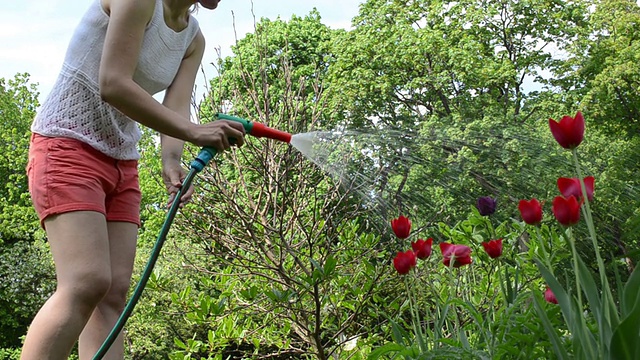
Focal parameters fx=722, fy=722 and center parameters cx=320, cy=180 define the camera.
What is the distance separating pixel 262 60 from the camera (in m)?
4.29

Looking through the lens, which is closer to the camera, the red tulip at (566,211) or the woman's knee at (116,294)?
the red tulip at (566,211)

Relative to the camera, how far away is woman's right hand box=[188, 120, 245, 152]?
1.78m

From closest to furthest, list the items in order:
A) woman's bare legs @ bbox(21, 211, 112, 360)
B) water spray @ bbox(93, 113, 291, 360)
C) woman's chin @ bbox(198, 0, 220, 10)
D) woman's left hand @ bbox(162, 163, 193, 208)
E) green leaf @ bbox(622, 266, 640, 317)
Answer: green leaf @ bbox(622, 266, 640, 317) → woman's bare legs @ bbox(21, 211, 112, 360) → water spray @ bbox(93, 113, 291, 360) → woman's chin @ bbox(198, 0, 220, 10) → woman's left hand @ bbox(162, 163, 193, 208)

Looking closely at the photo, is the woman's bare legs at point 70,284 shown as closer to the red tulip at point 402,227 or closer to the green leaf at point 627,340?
the red tulip at point 402,227

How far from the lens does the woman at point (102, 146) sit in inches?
67.2

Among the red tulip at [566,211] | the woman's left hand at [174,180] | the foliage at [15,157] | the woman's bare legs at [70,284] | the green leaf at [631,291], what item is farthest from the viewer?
the foliage at [15,157]

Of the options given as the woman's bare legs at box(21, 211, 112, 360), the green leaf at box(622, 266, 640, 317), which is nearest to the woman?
the woman's bare legs at box(21, 211, 112, 360)

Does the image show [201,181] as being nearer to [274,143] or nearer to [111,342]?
[274,143]

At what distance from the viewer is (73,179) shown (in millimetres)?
1785

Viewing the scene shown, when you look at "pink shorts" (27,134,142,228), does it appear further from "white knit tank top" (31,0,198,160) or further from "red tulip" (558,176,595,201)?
"red tulip" (558,176,595,201)

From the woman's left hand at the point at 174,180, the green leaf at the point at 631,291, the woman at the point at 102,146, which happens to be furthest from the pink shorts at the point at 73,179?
the green leaf at the point at 631,291

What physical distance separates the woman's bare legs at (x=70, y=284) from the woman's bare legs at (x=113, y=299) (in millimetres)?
205

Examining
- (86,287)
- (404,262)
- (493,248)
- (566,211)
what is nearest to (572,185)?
(566,211)

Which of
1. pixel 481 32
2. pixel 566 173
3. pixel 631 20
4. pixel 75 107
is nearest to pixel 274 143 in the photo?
pixel 566 173
